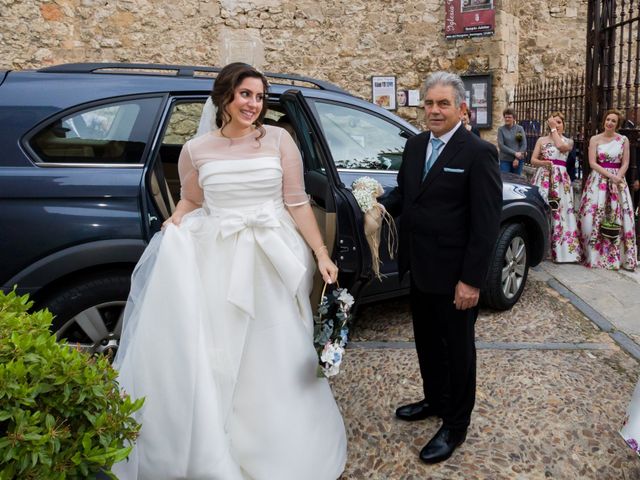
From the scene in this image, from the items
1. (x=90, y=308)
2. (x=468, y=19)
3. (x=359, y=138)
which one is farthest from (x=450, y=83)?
(x=468, y=19)

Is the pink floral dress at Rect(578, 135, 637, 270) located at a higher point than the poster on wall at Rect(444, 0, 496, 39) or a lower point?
lower

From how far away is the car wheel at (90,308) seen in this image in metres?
2.89

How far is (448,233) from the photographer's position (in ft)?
8.05

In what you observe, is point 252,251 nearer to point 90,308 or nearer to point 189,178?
point 189,178

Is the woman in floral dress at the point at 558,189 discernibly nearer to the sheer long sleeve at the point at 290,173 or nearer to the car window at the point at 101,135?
the sheer long sleeve at the point at 290,173

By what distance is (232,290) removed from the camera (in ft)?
7.61

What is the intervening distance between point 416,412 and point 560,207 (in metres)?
4.13

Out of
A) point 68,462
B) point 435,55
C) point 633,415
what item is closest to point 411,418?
point 633,415

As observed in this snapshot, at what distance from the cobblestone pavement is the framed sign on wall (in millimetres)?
7577

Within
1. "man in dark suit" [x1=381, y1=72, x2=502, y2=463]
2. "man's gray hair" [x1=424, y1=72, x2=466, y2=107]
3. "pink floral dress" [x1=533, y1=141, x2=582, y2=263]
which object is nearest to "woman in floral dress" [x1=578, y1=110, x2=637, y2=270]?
"pink floral dress" [x1=533, y1=141, x2=582, y2=263]

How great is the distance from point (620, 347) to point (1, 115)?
13.1 ft

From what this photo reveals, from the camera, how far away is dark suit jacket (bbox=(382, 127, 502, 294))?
234cm

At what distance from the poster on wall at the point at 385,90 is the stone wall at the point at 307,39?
0.40 ft

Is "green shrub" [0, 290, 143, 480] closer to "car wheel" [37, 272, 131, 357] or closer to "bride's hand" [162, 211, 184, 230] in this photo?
"bride's hand" [162, 211, 184, 230]
